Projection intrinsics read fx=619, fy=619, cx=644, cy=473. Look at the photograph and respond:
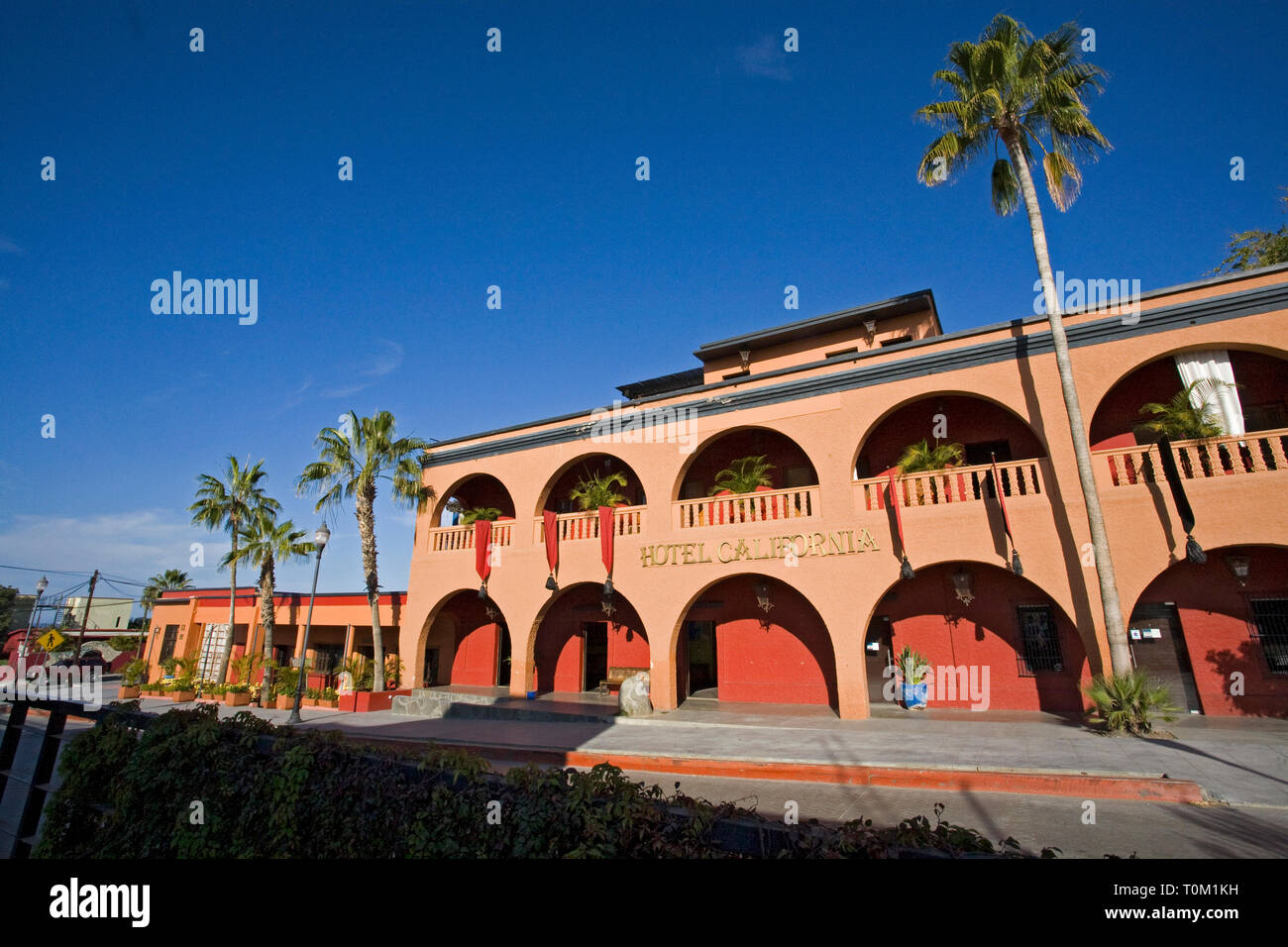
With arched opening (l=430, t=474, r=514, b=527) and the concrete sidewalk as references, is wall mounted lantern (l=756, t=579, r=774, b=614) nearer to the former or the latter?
the concrete sidewalk

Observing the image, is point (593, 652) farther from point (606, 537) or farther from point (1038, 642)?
point (1038, 642)

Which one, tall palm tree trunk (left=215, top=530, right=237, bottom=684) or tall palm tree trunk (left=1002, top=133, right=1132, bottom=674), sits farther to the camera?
tall palm tree trunk (left=215, top=530, right=237, bottom=684)

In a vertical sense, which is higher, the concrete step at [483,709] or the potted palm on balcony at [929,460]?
the potted palm on balcony at [929,460]

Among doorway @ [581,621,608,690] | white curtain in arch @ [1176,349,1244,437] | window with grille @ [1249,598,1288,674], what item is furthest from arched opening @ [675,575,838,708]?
white curtain in arch @ [1176,349,1244,437]

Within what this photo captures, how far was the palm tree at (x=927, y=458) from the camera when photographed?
1423cm

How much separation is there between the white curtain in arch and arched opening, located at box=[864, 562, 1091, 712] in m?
4.74

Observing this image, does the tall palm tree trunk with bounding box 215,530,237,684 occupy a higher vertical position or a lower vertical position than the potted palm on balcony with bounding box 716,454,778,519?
lower

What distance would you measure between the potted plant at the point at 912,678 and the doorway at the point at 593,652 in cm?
905

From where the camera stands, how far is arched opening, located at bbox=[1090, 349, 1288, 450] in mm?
12742

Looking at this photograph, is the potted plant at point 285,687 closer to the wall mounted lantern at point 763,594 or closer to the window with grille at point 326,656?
the window with grille at point 326,656

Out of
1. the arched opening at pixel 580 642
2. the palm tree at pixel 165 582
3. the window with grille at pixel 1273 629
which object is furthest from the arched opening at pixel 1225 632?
the palm tree at pixel 165 582

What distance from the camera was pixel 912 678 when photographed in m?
15.0

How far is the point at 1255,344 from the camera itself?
11766 millimetres

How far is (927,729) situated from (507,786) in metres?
11.6
